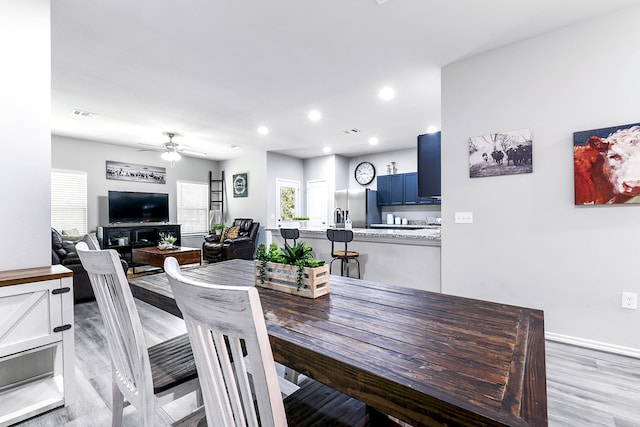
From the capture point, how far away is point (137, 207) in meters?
6.74

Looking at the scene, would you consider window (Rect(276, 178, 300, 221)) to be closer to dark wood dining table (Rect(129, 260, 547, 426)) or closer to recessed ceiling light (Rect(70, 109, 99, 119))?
recessed ceiling light (Rect(70, 109, 99, 119))

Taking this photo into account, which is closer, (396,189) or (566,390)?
(566,390)

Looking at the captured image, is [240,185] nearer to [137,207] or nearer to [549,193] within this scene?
[137,207]

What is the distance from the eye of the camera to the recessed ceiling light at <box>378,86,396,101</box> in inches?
147

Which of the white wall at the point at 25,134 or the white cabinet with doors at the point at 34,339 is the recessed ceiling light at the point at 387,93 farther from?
the white cabinet with doors at the point at 34,339

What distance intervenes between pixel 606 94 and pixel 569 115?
0.26m

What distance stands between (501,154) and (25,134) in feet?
12.1

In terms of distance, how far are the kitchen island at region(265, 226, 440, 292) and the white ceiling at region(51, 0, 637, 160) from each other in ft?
6.03

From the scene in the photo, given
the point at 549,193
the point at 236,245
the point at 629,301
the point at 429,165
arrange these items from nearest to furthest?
the point at 629,301 < the point at 549,193 < the point at 429,165 < the point at 236,245

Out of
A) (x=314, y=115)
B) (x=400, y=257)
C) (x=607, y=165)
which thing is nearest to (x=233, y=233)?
(x=314, y=115)

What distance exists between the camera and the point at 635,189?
2.26 meters

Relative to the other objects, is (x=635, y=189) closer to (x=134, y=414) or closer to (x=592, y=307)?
(x=592, y=307)

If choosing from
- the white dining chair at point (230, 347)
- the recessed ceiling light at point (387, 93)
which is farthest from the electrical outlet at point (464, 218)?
the white dining chair at point (230, 347)

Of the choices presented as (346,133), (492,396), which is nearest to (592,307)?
(492,396)
